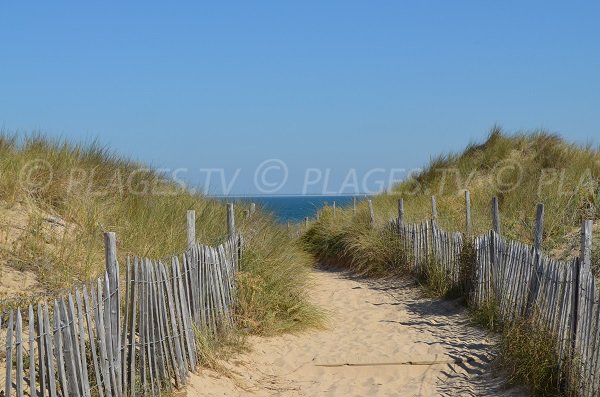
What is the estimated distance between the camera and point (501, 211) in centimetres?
1541

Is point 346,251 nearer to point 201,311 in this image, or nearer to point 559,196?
point 559,196

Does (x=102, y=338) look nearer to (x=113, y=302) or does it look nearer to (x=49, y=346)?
(x=113, y=302)

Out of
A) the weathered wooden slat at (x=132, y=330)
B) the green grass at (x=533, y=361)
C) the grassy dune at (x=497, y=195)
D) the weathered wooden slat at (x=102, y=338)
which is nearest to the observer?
the weathered wooden slat at (x=102, y=338)

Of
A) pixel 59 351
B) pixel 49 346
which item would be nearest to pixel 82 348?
pixel 59 351

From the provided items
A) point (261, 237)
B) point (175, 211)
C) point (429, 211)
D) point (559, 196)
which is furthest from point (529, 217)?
point (175, 211)

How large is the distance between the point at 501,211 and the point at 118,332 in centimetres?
1160

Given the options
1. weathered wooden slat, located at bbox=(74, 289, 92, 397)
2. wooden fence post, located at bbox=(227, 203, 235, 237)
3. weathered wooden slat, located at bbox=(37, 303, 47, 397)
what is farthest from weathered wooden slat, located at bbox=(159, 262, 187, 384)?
wooden fence post, located at bbox=(227, 203, 235, 237)

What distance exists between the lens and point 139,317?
5578 millimetres

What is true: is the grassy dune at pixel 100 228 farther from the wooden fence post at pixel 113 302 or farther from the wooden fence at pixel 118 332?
the wooden fence post at pixel 113 302

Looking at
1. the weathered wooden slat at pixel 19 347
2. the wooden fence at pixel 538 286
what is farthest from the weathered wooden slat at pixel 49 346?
the wooden fence at pixel 538 286

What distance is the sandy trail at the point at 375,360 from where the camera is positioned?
22.1 feet

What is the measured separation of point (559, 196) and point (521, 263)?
289 inches

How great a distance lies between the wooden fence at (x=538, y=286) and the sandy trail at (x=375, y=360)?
22.2 inches

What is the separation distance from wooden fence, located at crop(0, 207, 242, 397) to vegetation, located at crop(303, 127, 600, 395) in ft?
9.33
